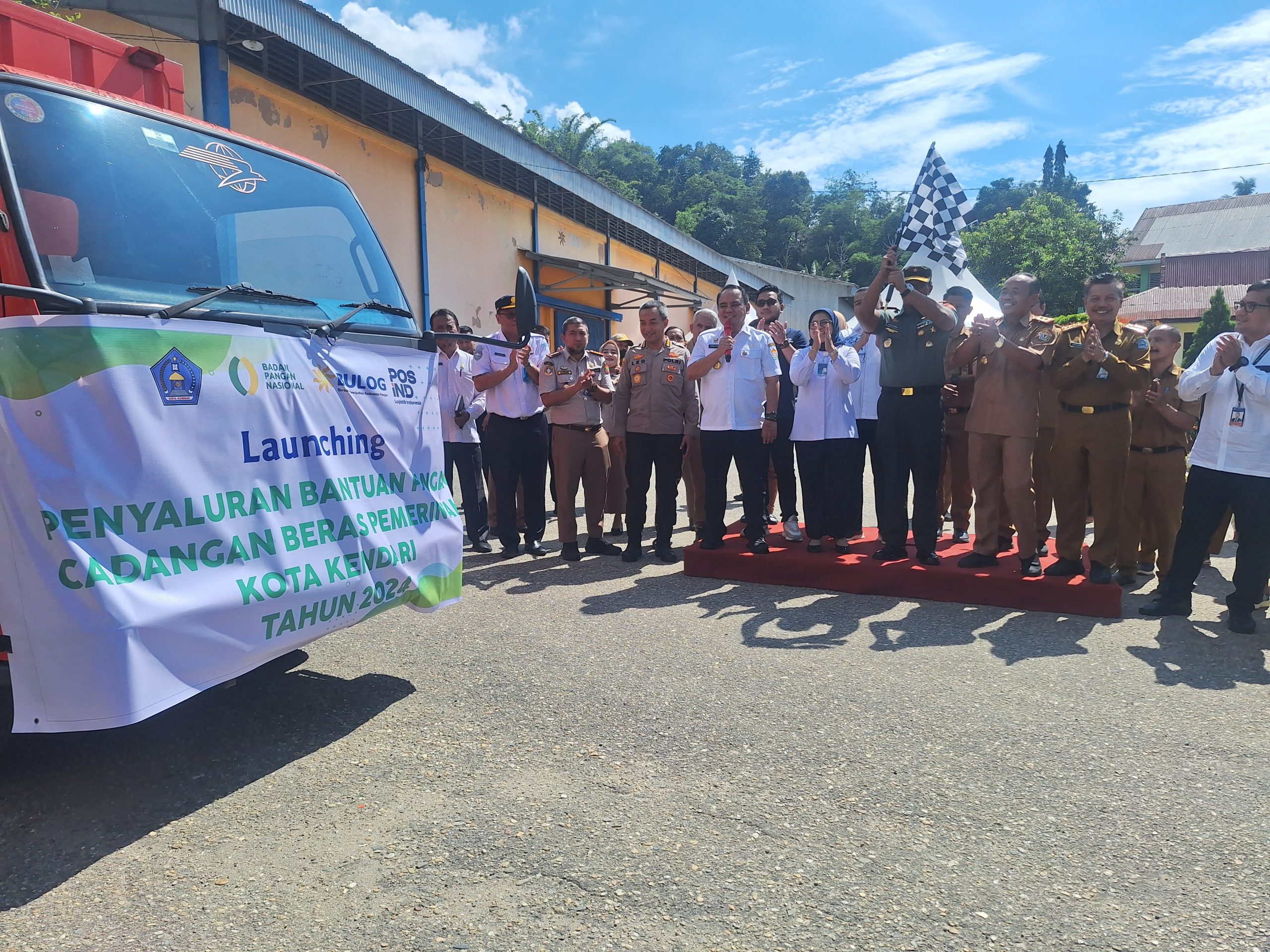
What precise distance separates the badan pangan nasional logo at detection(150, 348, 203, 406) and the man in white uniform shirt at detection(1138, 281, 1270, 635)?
210 inches

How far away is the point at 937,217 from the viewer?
6.20 meters

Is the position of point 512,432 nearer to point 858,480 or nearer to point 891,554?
point 858,480

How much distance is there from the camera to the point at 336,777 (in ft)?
10.3

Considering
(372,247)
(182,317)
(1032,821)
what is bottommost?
(1032,821)

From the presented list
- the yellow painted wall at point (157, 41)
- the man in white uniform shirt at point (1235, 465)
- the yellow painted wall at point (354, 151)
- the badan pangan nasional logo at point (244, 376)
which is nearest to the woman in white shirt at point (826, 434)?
the man in white uniform shirt at point (1235, 465)

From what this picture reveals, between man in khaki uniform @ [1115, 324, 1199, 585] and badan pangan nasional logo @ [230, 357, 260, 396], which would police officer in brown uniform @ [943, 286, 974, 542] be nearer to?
man in khaki uniform @ [1115, 324, 1199, 585]

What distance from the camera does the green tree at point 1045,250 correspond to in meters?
42.8

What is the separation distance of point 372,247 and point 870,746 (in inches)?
126

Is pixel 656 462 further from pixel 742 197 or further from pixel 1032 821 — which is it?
pixel 742 197

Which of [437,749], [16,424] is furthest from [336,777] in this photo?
[16,424]

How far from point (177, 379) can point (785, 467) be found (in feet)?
17.6

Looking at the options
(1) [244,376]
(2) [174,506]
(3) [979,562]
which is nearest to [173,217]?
(1) [244,376]

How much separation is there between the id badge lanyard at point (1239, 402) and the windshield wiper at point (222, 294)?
17.0 ft

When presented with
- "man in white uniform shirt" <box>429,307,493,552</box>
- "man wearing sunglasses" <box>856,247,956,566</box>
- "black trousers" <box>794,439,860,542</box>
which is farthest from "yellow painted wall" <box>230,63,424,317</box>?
"man wearing sunglasses" <box>856,247,956,566</box>
